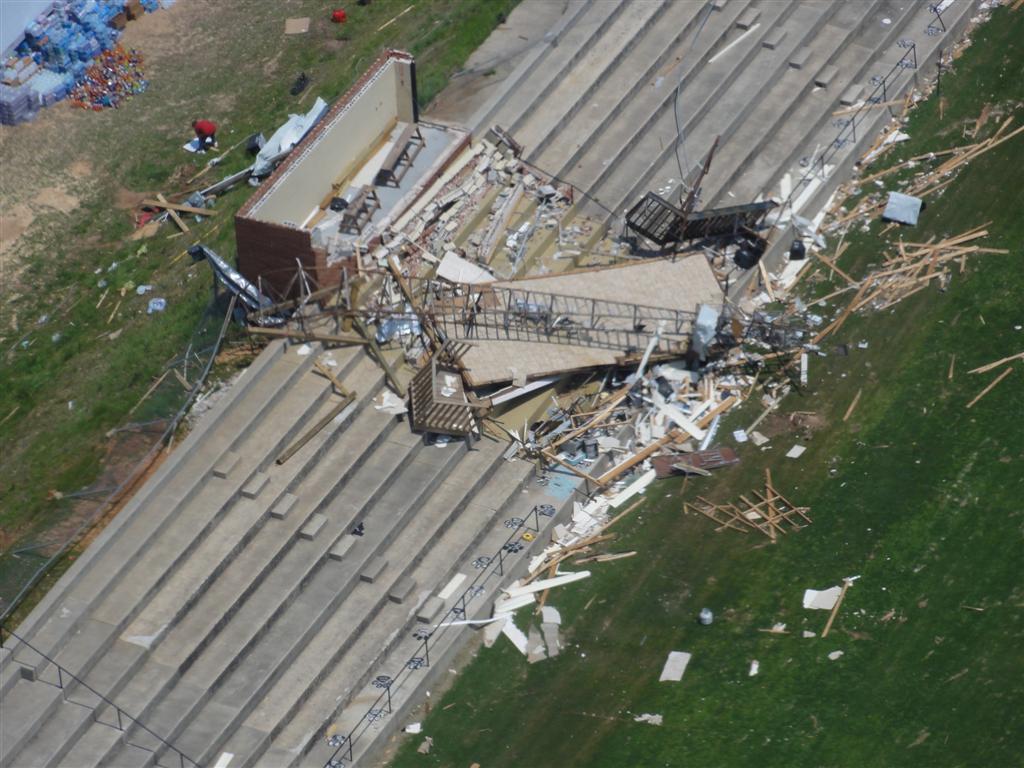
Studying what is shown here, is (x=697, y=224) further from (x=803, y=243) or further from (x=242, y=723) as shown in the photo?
(x=242, y=723)

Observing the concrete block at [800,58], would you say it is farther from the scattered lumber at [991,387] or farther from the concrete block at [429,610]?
the concrete block at [429,610]

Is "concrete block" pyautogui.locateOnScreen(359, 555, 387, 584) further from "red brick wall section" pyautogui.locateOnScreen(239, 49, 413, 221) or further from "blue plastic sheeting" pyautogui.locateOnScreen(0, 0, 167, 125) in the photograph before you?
"blue plastic sheeting" pyautogui.locateOnScreen(0, 0, 167, 125)

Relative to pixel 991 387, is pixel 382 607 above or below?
below

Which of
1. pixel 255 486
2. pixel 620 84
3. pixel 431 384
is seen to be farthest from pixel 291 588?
pixel 620 84

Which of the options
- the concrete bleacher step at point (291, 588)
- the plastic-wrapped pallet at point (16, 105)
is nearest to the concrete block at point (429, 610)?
the concrete bleacher step at point (291, 588)

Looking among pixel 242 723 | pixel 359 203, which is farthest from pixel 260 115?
pixel 242 723

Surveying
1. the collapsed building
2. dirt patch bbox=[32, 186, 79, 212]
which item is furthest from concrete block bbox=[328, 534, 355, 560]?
dirt patch bbox=[32, 186, 79, 212]

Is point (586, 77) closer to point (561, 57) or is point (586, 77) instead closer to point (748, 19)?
point (561, 57)
